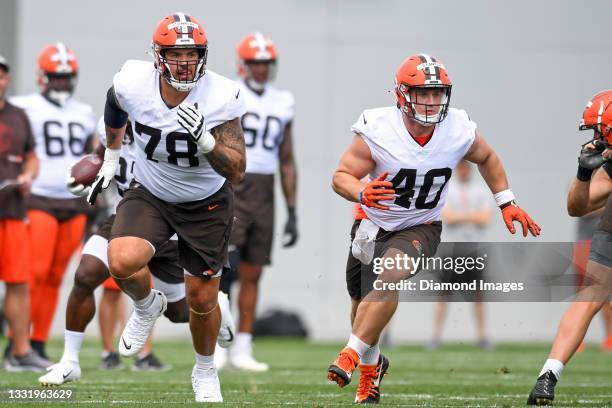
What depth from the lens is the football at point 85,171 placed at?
654cm

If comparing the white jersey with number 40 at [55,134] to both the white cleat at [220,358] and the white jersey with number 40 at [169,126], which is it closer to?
the white cleat at [220,358]

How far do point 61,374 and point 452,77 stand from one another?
359 inches

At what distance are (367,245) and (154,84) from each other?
54.1 inches

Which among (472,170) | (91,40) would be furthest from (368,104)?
(91,40)

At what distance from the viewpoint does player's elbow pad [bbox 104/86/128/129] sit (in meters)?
5.96

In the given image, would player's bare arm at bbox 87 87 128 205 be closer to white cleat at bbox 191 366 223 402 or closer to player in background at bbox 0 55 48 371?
white cleat at bbox 191 366 223 402

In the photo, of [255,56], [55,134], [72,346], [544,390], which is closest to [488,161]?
[544,390]

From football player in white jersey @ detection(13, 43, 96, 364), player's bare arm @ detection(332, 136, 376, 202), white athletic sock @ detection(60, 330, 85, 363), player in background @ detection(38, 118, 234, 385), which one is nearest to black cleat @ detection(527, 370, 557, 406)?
player's bare arm @ detection(332, 136, 376, 202)

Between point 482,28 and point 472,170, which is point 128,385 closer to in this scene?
point 472,170

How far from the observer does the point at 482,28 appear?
587 inches

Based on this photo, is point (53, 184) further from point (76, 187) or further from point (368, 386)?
point (368, 386)

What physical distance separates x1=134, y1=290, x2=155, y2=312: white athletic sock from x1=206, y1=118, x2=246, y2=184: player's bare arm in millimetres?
821

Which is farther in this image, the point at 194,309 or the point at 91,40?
the point at 91,40

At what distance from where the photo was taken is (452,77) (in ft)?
48.3
